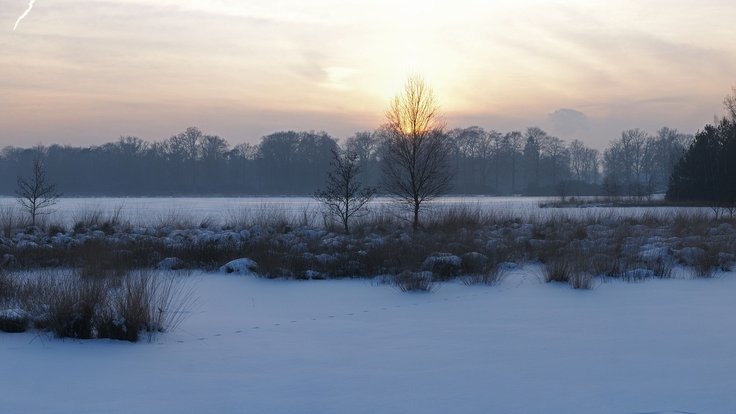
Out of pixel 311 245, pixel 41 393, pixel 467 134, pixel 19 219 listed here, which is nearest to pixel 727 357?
pixel 41 393

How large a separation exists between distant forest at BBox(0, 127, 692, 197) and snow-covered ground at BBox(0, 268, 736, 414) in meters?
83.8

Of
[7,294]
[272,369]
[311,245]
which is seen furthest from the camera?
[311,245]

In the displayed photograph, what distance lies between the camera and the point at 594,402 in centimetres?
421

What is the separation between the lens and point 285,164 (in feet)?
340

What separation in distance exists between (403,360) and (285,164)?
9952 cm

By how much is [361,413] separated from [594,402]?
1548 mm

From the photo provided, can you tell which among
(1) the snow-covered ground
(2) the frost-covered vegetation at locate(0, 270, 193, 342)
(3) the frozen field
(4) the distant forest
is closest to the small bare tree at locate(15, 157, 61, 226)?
(3) the frozen field

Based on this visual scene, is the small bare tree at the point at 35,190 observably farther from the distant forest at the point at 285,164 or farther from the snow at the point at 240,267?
the distant forest at the point at 285,164

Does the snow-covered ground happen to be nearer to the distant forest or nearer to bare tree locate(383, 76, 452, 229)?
bare tree locate(383, 76, 452, 229)

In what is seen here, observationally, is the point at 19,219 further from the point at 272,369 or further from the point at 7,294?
the point at 272,369

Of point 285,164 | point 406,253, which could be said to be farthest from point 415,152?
point 285,164

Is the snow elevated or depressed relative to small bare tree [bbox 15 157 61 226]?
depressed

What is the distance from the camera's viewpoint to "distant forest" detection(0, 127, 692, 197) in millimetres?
99312

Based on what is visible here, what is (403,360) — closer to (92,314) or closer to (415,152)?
(92,314)
